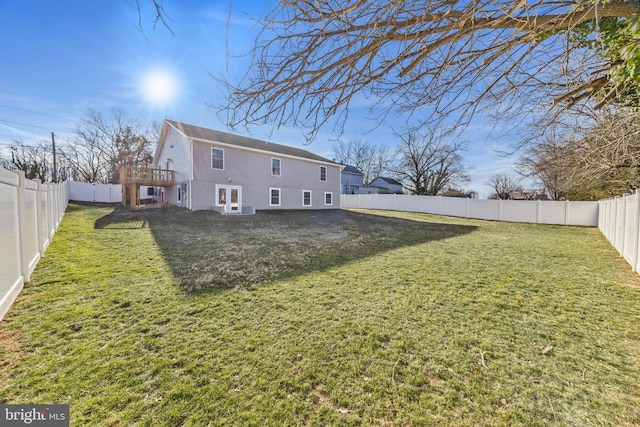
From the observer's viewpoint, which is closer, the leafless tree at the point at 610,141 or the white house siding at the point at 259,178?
the leafless tree at the point at 610,141

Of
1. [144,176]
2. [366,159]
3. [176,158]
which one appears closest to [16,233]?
[144,176]

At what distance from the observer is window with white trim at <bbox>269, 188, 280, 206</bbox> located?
16.0 meters

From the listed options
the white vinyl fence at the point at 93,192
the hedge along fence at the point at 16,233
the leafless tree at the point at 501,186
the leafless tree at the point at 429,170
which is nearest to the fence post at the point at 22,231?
the hedge along fence at the point at 16,233

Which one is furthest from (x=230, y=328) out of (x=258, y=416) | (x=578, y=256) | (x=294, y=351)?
(x=578, y=256)

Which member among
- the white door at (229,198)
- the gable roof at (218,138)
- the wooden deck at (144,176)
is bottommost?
the white door at (229,198)

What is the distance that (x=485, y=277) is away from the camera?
4.55m

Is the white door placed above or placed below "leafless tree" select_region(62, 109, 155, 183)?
below

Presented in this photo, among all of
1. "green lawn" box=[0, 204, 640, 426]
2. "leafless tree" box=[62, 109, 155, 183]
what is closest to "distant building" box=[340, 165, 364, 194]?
"leafless tree" box=[62, 109, 155, 183]

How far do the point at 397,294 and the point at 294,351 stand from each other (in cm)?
198

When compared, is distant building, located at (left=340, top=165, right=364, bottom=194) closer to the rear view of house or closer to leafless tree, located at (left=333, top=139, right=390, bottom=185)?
leafless tree, located at (left=333, top=139, right=390, bottom=185)

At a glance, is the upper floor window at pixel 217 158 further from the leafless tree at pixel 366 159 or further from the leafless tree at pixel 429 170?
the leafless tree at pixel 366 159

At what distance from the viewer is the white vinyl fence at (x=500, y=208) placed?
13.7m

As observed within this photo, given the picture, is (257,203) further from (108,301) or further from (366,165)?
(366,165)

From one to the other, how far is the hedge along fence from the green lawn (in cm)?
21
